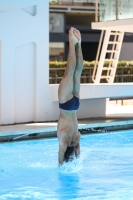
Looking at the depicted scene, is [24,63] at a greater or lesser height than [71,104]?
greater

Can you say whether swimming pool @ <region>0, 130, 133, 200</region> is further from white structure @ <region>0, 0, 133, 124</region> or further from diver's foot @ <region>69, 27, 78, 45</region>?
white structure @ <region>0, 0, 133, 124</region>

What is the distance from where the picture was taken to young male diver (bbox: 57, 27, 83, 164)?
7.69 meters

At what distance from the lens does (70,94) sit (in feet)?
25.3

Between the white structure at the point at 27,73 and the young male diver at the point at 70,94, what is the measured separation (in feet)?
17.6

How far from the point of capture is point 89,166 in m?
9.13

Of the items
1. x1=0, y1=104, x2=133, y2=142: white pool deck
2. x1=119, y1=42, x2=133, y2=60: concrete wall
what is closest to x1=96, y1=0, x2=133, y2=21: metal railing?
x1=0, y1=104, x2=133, y2=142: white pool deck

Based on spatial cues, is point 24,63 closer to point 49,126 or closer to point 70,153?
point 49,126

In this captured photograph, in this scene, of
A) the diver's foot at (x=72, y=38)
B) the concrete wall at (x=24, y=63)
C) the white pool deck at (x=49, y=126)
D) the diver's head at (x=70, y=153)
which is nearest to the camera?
the diver's foot at (x=72, y=38)

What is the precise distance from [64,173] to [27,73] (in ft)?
18.4

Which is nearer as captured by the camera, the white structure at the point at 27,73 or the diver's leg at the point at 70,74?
the diver's leg at the point at 70,74

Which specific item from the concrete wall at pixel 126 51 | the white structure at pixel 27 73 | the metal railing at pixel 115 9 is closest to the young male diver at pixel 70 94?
the white structure at pixel 27 73

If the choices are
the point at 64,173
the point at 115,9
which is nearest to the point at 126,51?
the point at 115,9

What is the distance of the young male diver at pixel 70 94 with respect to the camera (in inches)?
303

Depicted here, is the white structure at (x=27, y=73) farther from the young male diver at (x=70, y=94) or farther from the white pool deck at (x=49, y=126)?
the young male diver at (x=70, y=94)
